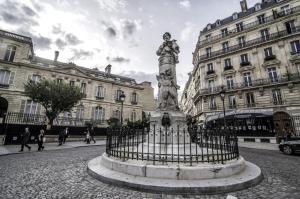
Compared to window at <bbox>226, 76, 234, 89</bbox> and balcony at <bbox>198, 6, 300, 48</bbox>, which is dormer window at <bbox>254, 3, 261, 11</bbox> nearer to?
balcony at <bbox>198, 6, 300, 48</bbox>

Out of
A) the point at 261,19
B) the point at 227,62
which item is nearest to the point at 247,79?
the point at 227,62

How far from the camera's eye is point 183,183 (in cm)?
407

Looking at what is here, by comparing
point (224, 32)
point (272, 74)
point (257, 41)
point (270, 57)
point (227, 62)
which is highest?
point (224, 32)

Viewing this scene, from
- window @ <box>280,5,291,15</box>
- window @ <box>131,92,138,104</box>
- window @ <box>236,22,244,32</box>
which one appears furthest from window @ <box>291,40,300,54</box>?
window @ <box>131,92,138,104</box>

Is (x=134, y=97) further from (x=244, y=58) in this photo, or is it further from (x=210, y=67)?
(x=244, y=58)

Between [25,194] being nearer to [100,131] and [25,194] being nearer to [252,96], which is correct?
[100,131]

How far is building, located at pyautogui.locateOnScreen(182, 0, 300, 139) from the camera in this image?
2094 centimetres

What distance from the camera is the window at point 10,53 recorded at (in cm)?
2349

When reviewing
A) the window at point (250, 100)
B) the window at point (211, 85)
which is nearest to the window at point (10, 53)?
the window at point (211, 85)

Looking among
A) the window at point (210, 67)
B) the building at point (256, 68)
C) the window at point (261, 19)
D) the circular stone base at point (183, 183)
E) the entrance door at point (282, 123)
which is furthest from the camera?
the window at point (210, 67)

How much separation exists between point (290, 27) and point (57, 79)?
123 ft

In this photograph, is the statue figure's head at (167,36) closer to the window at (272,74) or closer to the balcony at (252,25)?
the window at (272,74)

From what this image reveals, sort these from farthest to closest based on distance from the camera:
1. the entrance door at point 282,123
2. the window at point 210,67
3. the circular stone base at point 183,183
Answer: the window at point 210,67 → the entrance door at point 282,123 → the circular stone base at point 183,183

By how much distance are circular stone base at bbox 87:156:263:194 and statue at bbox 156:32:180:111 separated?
12.1ft
